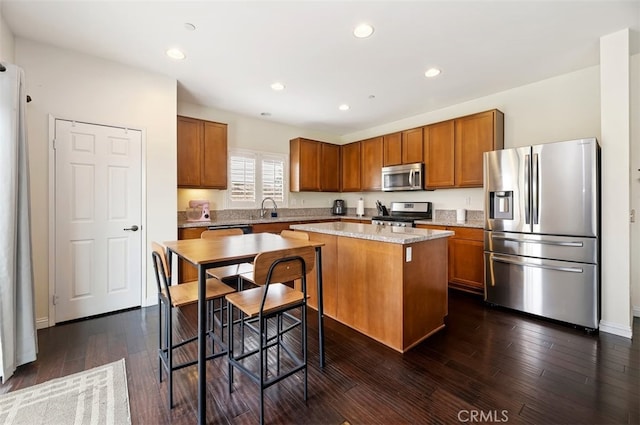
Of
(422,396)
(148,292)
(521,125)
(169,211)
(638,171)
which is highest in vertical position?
(521,125)

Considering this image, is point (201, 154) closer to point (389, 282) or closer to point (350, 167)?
point (350, 167)

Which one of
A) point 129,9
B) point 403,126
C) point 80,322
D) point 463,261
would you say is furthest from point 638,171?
point 80,322

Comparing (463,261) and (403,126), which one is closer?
(463,261)

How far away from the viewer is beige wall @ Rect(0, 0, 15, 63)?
2.31 meters

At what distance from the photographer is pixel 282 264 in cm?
169

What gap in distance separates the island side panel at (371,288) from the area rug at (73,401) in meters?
1.85

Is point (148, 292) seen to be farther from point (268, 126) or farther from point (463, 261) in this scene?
point (463, 261)

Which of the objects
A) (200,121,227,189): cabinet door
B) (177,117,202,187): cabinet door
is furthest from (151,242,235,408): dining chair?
(200,121,227,189): cabinet door

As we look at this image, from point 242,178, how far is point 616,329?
199 inches

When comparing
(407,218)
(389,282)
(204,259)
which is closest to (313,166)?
(407,218)

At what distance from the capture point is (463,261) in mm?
3809

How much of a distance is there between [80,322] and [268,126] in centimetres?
397

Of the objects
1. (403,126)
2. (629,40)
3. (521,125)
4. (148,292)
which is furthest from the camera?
(403,126)

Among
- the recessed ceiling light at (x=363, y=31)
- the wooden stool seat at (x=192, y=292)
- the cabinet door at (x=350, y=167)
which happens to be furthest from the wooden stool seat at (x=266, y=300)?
the cabinet door at (x=350, y=167)
